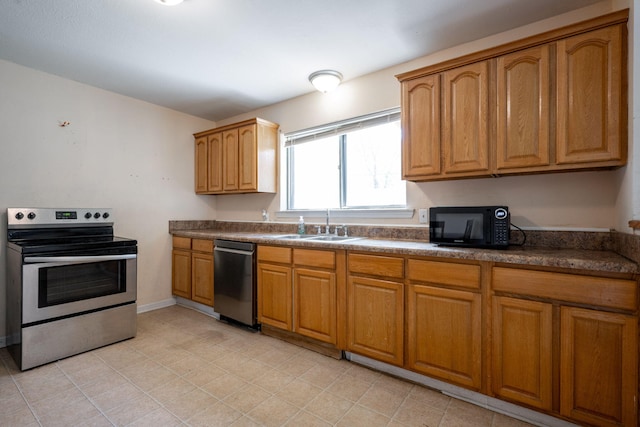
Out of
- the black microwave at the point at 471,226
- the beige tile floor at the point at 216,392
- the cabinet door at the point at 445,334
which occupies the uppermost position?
the black microwave at the point at 471,226

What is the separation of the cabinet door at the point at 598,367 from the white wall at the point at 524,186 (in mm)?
561

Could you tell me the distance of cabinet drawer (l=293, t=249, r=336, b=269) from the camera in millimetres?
2295

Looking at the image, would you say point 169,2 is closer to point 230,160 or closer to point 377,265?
point 230,160

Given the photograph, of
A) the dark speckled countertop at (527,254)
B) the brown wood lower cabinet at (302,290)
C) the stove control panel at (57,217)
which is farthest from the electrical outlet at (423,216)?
the stove control panel at (57,217)

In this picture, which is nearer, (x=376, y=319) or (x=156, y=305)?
(x=376, y=319)

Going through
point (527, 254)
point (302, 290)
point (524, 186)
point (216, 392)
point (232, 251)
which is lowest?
point (216, 392)

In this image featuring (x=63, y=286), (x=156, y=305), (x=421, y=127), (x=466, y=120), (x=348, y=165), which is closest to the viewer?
(x=466, y=120)

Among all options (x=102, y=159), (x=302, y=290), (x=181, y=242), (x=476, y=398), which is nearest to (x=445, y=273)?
(x=476, y=398)

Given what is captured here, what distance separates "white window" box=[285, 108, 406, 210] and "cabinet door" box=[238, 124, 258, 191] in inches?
16.4

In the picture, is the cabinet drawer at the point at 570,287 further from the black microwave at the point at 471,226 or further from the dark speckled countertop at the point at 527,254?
the black microwave at the point at 471,226

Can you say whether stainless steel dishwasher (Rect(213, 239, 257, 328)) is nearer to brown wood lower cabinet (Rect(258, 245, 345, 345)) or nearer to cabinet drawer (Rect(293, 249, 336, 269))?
brown wood lower cabinet (Rect(258, 245, 345, 345))

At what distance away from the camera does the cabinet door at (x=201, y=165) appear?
3.88m

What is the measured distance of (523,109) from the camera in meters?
1.83

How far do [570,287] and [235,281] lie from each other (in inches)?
98.8
